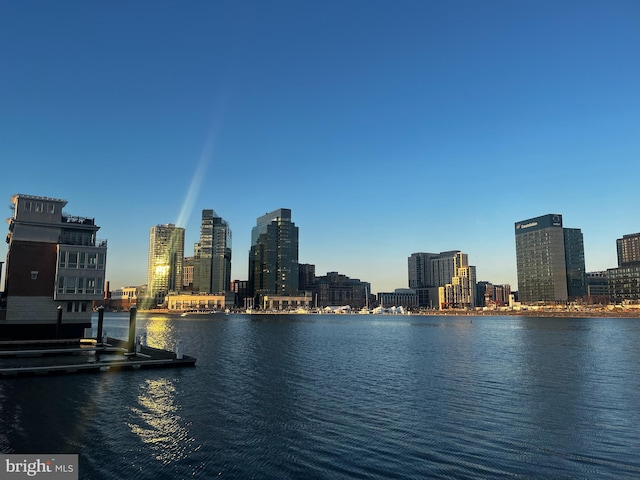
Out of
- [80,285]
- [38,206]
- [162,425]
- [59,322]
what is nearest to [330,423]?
→ [162,425]

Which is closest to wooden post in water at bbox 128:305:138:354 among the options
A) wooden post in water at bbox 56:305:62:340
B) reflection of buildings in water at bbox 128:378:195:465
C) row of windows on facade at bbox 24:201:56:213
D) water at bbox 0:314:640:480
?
water at bbox 0:314:640:480

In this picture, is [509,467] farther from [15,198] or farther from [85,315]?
[15,198]

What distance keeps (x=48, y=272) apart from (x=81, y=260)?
493 cm

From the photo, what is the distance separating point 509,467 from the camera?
2450cm

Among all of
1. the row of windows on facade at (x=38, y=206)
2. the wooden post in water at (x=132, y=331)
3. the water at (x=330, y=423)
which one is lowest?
the water at (x=330, y=423)

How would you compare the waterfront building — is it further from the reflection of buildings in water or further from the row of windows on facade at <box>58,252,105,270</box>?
the reflection of buildings in water

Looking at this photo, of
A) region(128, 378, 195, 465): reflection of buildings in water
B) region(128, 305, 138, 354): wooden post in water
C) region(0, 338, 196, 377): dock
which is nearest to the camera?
region(128, 378, 195, 465): reflection of buildings in water

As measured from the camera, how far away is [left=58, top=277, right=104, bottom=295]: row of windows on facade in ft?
230

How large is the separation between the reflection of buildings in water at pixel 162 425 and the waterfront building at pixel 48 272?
1389 inches

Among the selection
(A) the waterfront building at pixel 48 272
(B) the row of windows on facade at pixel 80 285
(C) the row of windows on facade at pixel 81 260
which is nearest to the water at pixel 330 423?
(B) the row of windows on facade at pixel 80 285

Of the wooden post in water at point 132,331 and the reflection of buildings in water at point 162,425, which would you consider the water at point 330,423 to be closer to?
the reflection of buildings in water at point 162,425

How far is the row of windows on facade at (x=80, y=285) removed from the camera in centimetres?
7025

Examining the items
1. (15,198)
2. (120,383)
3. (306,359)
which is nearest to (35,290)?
(15,198)

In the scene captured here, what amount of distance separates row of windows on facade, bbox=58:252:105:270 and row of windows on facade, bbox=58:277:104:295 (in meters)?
1.97
